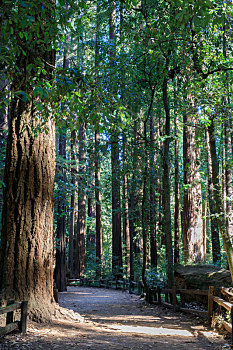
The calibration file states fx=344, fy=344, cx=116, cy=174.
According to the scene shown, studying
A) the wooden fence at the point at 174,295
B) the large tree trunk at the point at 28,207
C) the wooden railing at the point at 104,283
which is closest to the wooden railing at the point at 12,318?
the large tree trunk at the point at 28,207

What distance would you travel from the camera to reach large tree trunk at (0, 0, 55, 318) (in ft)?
21.1

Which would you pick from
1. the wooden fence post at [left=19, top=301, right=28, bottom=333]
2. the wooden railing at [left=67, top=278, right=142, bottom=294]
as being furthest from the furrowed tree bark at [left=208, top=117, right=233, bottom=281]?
the wooden railing at [left=67, top=278, right=142, bottom=294]

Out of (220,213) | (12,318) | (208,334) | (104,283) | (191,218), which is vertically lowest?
(104,283)

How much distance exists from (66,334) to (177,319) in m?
4.74

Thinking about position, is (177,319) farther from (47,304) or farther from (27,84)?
(27,84)

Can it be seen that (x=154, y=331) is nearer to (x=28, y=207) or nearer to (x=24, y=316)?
(x=24, y=316)

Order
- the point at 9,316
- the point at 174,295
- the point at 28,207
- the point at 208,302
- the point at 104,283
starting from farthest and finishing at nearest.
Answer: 1. the point at 104,283
2. the point at 174,295
3. the point at 208,302
4. the point at 28,207
5. the point at 9,316

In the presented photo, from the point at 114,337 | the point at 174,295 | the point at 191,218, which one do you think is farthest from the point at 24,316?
the point at 191,218

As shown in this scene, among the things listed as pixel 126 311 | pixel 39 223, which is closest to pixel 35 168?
pixel 39 223

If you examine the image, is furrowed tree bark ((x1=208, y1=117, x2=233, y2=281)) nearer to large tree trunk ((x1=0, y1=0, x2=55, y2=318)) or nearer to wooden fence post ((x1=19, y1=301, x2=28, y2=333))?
large tree trunk ((x1=0, y1=0, x2=55, y2=318))

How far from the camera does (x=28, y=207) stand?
21.8 feet

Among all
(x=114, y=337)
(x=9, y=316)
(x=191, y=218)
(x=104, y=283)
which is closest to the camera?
(x=9, y=316)

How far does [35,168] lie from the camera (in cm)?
686

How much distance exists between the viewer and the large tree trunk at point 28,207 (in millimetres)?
6426
